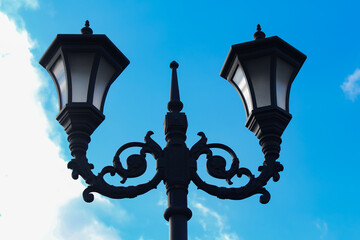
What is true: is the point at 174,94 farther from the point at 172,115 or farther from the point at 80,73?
the point at 80,73

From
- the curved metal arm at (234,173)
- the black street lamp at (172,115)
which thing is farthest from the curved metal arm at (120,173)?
the curved metal arm at (234,173)

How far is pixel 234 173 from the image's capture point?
4.73m

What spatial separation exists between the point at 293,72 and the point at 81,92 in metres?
1.76

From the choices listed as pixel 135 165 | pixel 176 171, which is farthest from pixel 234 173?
pixel 135 165

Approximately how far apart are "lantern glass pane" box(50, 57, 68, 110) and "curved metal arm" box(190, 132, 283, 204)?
107 centimetres

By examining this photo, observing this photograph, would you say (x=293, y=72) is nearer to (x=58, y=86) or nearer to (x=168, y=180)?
(x=168, y=180)

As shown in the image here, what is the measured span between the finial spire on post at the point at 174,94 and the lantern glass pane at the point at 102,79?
1.79 ft

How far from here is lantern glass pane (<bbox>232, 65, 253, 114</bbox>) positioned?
486 centimetres

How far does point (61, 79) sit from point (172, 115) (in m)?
0.92

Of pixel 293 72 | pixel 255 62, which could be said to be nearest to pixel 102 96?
pixel 255 62

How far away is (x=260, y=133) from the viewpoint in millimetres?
4801

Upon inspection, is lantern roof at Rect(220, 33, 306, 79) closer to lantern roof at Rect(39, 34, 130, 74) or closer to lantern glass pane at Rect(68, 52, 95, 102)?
lantern roof at Rect(39, 34, 130, 74)

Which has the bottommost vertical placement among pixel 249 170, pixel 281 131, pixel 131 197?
pixel 131 197

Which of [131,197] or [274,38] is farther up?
[274,38]
